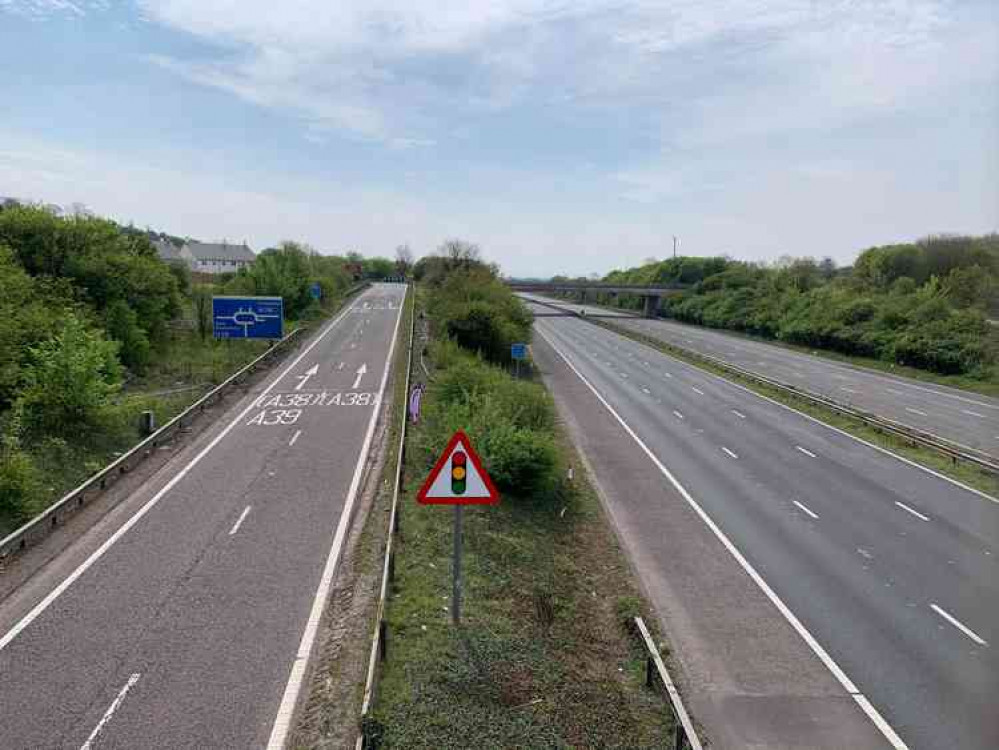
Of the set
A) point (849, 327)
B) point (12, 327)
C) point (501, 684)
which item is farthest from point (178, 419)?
point (849, 327)

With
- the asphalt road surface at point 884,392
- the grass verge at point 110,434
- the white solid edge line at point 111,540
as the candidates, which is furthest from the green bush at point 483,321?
the asphalt road surface at point 884,392

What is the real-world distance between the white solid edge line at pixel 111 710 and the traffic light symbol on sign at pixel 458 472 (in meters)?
4.89

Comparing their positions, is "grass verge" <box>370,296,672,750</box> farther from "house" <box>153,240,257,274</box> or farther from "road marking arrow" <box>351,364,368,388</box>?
"house" <box>153,240,257,274</box>

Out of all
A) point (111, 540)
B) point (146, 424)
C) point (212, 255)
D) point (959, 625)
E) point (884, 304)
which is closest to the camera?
point (959, 625)

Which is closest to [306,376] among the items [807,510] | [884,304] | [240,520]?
[240,520]

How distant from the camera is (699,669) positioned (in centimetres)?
1143

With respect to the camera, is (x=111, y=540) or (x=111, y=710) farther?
(x=111, y=540)

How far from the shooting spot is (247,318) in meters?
37.6

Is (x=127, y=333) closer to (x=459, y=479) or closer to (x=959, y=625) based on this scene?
(x=459, y=479)

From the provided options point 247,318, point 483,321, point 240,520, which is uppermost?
point 483,321

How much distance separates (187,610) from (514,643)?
5311 millimetres

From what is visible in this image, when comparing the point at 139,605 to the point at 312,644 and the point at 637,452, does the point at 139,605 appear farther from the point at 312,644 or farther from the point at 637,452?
the point at 637,452

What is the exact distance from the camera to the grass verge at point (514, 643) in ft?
28.7

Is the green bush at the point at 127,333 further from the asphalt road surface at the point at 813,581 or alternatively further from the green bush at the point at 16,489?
the asphalt road surface at the point at 813,581
